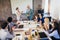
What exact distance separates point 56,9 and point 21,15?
1.17 m

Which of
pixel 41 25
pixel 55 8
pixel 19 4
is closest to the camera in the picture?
pixel 41 25

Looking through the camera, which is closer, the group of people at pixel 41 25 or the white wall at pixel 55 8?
the group of people at pixel 41 25

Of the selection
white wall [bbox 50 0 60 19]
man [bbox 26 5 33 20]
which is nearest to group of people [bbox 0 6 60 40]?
man [bbox 26 5 33 20]

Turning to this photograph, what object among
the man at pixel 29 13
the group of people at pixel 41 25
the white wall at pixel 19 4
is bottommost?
the group of people at pixel 41 25

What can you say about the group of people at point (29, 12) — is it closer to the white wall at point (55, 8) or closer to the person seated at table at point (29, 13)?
the person seated at table at point (29, 13)

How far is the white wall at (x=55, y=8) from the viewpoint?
3.53 metres

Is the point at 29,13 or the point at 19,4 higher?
the point at 19,4

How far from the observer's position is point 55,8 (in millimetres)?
3770

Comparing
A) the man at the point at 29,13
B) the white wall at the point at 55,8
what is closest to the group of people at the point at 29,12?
A: the man at the point at 29,13

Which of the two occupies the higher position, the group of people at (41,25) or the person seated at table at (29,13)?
the person seated at table at (29,13)

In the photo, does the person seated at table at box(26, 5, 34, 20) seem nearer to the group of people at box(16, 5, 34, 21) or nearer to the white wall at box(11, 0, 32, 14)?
the group of people at box(16, 5, 34, 21)

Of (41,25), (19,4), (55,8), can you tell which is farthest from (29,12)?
(55,8)

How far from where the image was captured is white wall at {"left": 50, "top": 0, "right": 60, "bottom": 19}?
3529 mm

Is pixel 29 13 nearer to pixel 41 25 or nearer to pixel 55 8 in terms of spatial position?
pixel 41 25
